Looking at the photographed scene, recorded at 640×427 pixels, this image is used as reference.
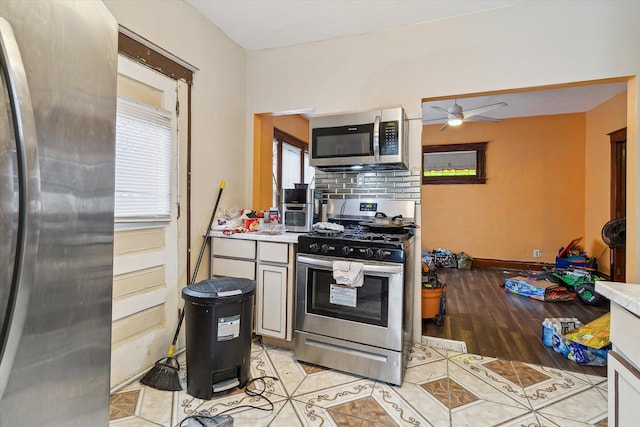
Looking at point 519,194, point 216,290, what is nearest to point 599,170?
point 519,194

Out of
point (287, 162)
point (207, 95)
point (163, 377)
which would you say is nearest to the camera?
point (163, 377)

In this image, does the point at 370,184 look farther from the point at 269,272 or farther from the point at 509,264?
the point at 509,264

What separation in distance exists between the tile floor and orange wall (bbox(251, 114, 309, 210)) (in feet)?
5.72

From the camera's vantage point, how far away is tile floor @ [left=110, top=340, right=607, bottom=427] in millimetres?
1703

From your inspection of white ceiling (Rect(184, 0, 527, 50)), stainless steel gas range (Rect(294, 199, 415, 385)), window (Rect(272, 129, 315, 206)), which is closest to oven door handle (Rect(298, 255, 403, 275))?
stainless steel gas range (Rect(294, 199, 415, 385))

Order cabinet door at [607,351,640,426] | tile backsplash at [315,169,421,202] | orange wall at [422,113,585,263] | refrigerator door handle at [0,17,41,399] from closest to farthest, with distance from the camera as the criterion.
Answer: refrigerator door handle at [0,17,41,399], cabinet door at [607,351,640,426], tile backsplash at [315,169,421,202], orange wall at [422,113,585,263]

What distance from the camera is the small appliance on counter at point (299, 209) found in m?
2.72

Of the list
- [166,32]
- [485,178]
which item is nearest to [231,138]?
[166,32]

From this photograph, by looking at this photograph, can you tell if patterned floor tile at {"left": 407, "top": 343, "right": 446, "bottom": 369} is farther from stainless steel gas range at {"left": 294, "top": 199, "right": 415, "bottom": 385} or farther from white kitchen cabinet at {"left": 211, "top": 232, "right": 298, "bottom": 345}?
white kitchen cabinet at {"left": 211, "top": 232, "right": 298, "bottom": 345}

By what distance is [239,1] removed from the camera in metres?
2.42

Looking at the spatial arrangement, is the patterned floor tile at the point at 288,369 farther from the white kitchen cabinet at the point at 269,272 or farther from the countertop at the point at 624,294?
the countertop at the point at 624,294

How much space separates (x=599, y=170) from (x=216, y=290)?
19.2ft

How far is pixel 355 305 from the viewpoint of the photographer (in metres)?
2.10

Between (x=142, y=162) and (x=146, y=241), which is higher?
(x=142, y=162)
